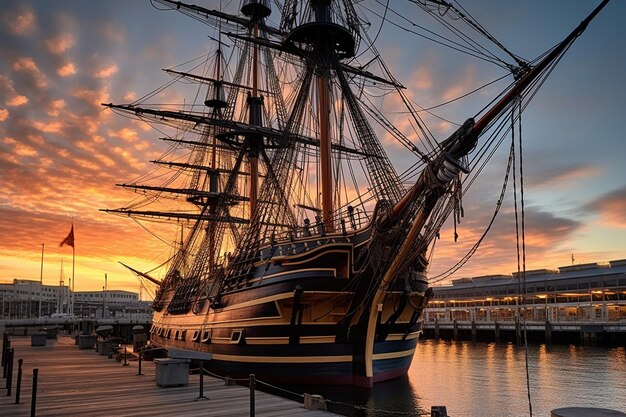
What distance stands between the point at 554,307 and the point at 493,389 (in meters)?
44.4

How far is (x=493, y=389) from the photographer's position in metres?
21.4

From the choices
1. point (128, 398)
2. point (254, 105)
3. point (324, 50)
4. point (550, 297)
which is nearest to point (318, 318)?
point (128, 398)

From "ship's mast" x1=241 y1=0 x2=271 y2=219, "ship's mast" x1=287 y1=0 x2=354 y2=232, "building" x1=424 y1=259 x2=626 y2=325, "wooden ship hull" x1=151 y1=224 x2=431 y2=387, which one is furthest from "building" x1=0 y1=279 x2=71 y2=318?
"wooden ship hull" x1=151 y1=224 x2=431 y2=387

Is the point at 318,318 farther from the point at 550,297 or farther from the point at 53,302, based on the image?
the point at 53,302

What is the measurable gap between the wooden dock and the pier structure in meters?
37.0

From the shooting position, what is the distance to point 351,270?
18516 millimetres

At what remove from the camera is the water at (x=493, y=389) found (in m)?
16.8

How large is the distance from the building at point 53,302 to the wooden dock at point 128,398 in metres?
124

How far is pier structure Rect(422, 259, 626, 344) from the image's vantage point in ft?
157

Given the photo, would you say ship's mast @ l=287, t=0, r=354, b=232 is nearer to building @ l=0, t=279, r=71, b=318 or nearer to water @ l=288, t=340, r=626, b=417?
water @ l=288, t=340, r=626, b=417

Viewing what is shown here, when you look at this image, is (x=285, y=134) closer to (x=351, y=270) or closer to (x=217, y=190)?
(x=351, y=270)

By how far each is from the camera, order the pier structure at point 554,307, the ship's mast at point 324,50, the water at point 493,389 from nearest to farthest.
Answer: the water at point 493,389, the ship's mast at point 324,50, the pier structure at point 554,307

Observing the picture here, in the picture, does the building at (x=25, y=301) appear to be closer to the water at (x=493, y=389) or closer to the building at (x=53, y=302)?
the building at (x=53, y=302)

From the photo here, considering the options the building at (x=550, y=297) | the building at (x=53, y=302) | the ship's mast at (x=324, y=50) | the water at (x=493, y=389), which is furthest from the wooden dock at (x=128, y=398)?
the building at (x=53, y=302)
